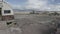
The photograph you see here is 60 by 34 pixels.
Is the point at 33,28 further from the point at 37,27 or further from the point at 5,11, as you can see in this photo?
the point at 5,11

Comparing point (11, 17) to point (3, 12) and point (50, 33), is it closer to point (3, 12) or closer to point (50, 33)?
point (3, 12)

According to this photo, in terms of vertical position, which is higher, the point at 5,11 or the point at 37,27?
the point at 5,11

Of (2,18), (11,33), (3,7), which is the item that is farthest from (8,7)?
(11,33)

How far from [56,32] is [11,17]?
13221 mm

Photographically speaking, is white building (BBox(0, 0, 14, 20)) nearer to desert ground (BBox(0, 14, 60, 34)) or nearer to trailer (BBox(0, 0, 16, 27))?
trailer (BBox(0, 0, 16, 27))

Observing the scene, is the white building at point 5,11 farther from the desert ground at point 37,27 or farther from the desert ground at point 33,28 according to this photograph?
the desert ground at point 33,28

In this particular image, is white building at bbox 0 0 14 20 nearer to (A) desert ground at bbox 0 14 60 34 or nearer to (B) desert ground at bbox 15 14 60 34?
(B) desert ground at bbox 15 14 60 34

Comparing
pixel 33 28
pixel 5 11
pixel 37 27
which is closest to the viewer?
pixel 33 28

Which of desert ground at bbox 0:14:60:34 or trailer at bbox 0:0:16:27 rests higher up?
trailer at bbox 0:0:16:27

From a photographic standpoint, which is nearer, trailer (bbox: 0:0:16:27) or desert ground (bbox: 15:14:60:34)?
desert ground (bbox: 15:14:60:34)

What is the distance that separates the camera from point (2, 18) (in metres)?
23.0

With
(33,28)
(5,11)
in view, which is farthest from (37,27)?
(5,11)

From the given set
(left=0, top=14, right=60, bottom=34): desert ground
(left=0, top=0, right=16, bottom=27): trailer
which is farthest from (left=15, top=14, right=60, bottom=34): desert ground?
(left=0, top=0, right=16, bottom=27): trailer

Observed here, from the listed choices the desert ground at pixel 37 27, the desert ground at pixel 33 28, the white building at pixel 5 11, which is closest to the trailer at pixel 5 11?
the white building at pixel 5 11
